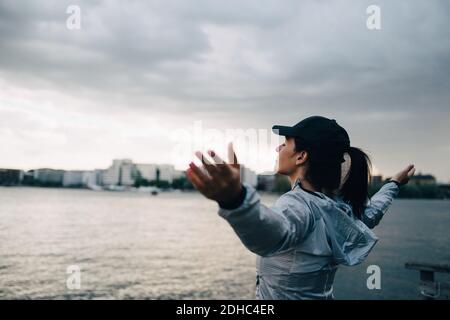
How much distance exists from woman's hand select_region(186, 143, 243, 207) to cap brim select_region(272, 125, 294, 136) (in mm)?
915

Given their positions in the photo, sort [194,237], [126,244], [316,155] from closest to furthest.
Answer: [316,155]
[126,244]
[194,237]

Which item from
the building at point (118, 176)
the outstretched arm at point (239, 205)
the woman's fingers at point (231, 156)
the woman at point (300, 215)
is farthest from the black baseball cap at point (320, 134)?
the building at point (118, 176)

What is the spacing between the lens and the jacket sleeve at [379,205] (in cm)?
266

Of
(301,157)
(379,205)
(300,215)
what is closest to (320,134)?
(301,157)

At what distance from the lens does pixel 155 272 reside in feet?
77.2

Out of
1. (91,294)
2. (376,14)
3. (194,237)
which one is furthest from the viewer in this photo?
(194,237)

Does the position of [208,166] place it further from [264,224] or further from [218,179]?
[264,224]

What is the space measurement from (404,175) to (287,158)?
1.68 metres

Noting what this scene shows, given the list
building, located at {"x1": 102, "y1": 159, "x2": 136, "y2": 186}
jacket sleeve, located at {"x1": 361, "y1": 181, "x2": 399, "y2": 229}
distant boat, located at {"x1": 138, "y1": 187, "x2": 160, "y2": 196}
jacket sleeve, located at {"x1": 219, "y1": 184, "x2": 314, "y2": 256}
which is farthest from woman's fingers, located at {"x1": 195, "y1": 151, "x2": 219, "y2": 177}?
distant boat, located at {"x1": 138, "y1": 187, "x2": 160, "y2": 196}

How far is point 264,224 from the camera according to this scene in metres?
1.33
